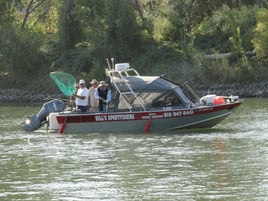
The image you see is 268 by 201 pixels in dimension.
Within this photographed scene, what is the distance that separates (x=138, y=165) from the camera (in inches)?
940

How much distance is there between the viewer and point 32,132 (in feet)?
109

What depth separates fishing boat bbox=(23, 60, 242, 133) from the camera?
31.2 meters

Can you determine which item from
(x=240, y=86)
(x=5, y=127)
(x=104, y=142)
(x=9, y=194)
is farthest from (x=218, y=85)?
(x=9, y=194)

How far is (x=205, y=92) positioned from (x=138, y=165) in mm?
30007

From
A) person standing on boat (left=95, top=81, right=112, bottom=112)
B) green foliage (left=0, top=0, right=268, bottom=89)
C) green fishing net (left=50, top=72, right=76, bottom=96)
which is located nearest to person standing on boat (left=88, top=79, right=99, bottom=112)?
person standing on boat (left=95, top=81, right=112, bottom=112)

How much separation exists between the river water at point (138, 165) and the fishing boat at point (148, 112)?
1.48 ft

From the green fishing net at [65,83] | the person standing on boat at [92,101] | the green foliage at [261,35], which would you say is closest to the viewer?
the person standing on boat at [92,101]

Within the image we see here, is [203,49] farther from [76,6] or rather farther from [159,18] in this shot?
[76,6]

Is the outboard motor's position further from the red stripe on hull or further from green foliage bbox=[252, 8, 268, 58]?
green foliage bbox=[252, 8, 268, 58]

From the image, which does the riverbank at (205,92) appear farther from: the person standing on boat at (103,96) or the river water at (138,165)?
the person standing on boat at (103,96)

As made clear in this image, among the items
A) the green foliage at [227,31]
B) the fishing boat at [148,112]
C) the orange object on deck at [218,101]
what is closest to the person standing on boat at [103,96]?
the fishing boat at [148,112]

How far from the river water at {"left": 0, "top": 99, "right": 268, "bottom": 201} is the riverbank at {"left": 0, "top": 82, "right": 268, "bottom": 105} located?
1850cm

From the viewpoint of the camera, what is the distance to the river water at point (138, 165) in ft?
Answer: 64.5

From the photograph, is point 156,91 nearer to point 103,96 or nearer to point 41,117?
point 103,96
